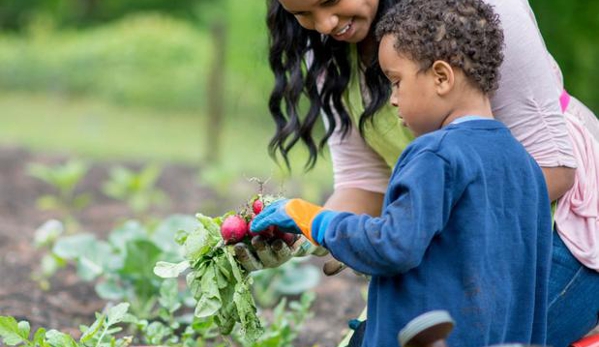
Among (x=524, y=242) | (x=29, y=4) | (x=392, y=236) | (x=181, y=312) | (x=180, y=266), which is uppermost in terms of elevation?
(x=392, y=236)

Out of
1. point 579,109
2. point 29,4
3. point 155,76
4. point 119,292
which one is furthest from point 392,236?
point 29,4

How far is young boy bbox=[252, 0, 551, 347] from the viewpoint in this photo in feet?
7.11

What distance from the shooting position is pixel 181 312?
14.2 feet

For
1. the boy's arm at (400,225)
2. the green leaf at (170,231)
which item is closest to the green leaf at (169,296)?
the green leaf at (170,231)

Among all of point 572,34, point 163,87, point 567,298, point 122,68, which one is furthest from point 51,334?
point 122,68

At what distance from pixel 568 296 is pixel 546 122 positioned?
1.45 feet

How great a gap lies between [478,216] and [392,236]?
21cm

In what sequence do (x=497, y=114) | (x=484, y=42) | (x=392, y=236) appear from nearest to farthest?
1. (x=392, y=236)
2. (x=484, y=42)
3. (x=497, y=114)

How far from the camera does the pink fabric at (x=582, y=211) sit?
104 inches

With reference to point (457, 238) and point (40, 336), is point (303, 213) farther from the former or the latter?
point (40, 336)

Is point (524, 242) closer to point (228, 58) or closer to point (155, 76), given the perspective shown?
point (228, 58)

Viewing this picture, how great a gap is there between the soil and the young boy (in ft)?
5.45

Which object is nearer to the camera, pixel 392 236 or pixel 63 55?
pixel 392 236

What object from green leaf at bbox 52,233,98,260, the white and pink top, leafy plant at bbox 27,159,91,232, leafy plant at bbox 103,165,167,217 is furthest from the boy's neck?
leafy plant at bbox 27,159,91,232
